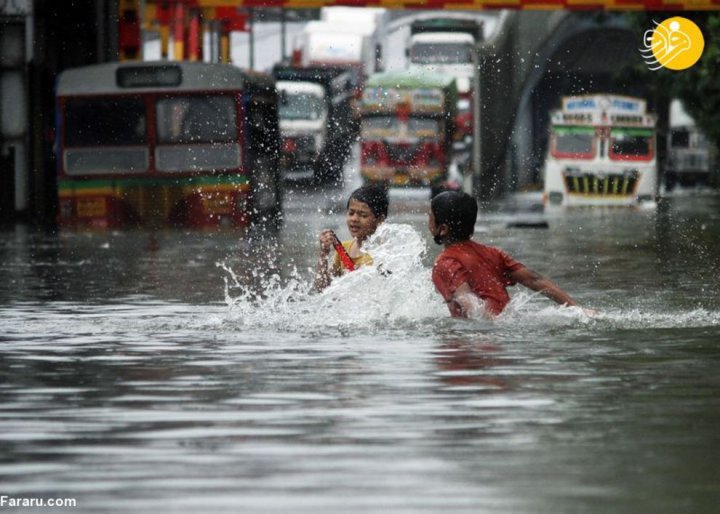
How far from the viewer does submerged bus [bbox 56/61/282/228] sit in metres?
30.5

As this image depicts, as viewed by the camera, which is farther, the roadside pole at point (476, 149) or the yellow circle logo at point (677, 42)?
the roadside pole at point (476, 149)

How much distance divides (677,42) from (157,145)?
16998 millimetres

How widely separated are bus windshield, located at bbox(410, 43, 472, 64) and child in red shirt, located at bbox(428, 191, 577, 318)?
63.2m

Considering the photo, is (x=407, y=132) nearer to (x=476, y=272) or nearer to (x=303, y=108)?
(x=303, y=108)

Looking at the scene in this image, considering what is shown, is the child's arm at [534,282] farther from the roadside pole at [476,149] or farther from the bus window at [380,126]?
the bus window at [380,126]

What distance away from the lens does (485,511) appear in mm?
6086

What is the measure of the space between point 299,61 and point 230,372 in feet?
225

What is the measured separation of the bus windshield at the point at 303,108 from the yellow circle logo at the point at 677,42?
64.6 feet

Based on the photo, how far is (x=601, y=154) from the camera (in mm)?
48844

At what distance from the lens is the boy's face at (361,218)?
1191 centimetres

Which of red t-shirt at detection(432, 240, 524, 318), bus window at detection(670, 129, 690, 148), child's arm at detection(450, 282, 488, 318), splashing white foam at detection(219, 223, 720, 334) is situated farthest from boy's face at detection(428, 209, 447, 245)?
bus window at detection(670, 129, 690, 148)

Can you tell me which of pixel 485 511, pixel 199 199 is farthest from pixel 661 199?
pixel 485 511

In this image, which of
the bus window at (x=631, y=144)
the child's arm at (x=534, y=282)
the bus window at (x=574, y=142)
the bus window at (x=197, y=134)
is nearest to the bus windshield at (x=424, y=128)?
the bus window at (x=574, y=142)

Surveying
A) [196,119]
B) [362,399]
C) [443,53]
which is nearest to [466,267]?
[362,399]
